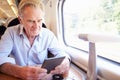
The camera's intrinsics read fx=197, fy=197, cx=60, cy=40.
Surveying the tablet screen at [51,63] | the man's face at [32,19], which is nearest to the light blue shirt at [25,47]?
the man's face at [32,19]

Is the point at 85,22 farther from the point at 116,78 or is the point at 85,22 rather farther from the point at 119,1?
the point at 116,78

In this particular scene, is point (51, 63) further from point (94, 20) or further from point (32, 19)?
point (94, 20)

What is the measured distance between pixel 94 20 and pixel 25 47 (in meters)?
0.59

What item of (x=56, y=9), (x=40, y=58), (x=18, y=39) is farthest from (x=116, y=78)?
(x=56, y=9)

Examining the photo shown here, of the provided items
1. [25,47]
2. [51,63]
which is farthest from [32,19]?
[51,63]

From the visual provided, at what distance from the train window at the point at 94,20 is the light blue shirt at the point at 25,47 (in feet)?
0.70

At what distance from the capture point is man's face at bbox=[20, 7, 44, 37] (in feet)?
4.30

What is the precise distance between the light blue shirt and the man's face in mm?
116

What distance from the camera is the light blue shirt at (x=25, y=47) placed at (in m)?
1.44

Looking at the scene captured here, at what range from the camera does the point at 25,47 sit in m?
1.47

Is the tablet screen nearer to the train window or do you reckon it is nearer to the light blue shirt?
the train window

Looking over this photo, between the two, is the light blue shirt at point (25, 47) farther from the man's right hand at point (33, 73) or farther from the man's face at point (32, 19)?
the man's right hand at point (33, 73)

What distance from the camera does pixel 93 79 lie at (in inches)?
39.0

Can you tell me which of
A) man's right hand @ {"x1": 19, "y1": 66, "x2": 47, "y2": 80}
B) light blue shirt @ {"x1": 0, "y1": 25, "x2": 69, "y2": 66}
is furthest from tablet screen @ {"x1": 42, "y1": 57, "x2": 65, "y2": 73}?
light blue shirt @ {"x1": 0, "y1": 25, "x2": 69, "y2": 66}
